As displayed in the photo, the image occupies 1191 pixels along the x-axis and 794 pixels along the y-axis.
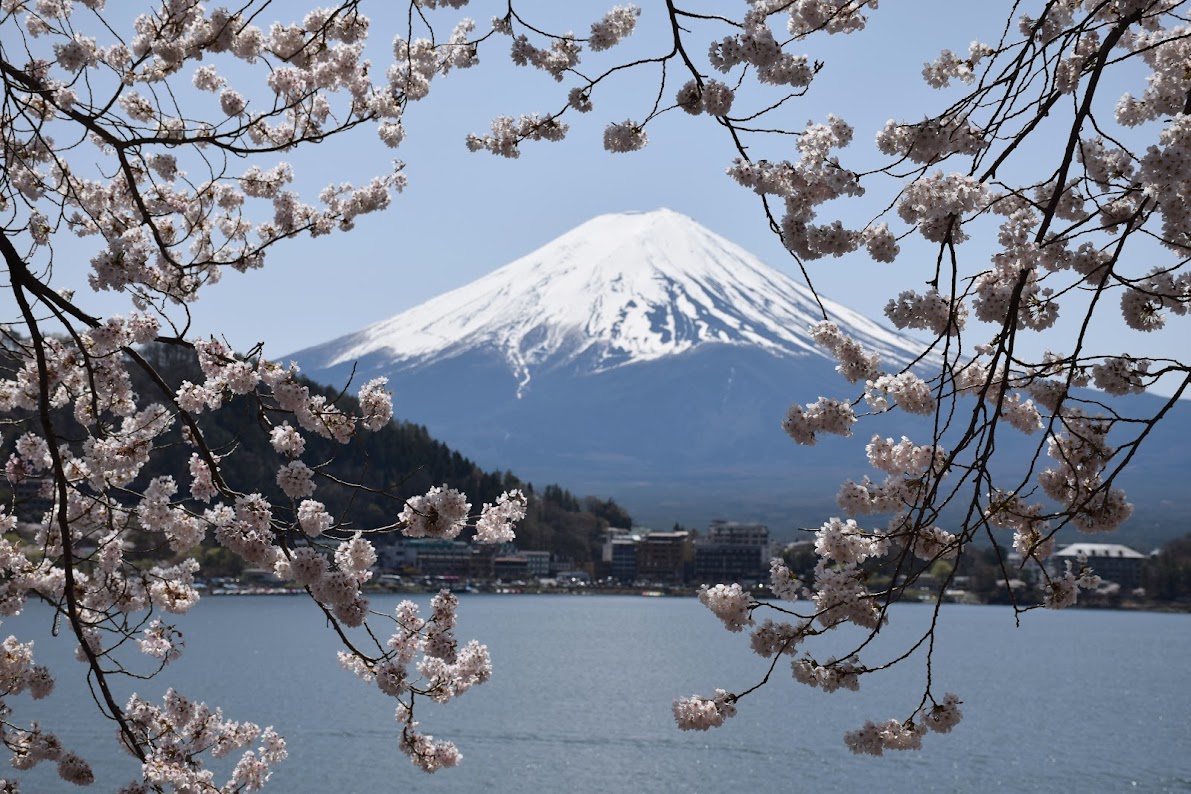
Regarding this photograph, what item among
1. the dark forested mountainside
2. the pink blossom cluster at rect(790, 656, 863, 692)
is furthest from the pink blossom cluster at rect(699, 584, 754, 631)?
the dark forested mountainside

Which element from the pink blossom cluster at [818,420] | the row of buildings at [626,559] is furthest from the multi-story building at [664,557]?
the pink blossom cluster at [818,420]

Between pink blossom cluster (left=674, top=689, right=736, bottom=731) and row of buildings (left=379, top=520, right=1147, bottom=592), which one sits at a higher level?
row of buildings (left=379, top=520, right=1147, bottom=592)

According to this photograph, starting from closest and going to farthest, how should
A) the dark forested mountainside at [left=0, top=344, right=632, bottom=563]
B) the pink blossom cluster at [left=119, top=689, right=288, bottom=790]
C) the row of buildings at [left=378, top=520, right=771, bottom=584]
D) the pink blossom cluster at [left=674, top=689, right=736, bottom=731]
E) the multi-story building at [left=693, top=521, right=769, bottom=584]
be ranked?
the pink blossom cluster at [left=674, top=689, right=736, bottom=731] < the pink blossom cluster at [left=119, top=689, right=288, bottom=790] < the dark forested mountainside at [left=0, top=344, right=632, bottom=563] < the row of buildings at [left=378, top=520, right=771, bottom=584] < the multi-story building at [left=693, top=521, right=769, bottom=584]

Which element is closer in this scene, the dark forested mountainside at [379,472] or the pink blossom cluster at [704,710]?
the pink blossom cluster at [704,710]

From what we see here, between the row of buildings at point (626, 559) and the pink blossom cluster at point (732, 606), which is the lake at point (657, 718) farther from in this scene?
the row of buildings at point (626, 559)

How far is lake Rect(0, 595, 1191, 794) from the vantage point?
74.3 feet

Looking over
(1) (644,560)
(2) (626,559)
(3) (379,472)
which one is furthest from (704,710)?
(1) (644,560)

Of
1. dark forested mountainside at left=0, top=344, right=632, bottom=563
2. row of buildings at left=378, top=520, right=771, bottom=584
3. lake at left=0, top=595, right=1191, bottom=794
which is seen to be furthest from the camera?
row of buildings at left=378, top=520, right=771, bottom=584

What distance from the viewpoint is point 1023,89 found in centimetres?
280

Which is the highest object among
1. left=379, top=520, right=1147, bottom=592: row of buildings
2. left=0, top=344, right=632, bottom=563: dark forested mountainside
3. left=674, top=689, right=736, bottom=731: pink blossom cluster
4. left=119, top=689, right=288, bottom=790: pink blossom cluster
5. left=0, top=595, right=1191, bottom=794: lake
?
left=0, top=344, right=632, bottom=563: dark forested mountainside

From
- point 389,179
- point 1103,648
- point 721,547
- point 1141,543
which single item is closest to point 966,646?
point 1103,648

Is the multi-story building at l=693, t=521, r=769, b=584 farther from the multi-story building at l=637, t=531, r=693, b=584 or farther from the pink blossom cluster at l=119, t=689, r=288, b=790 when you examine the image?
the pink blossom cluster at l=119, t=689, r=288, b=790

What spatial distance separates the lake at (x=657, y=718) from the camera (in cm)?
2264

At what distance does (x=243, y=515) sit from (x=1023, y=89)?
86.1 inches
